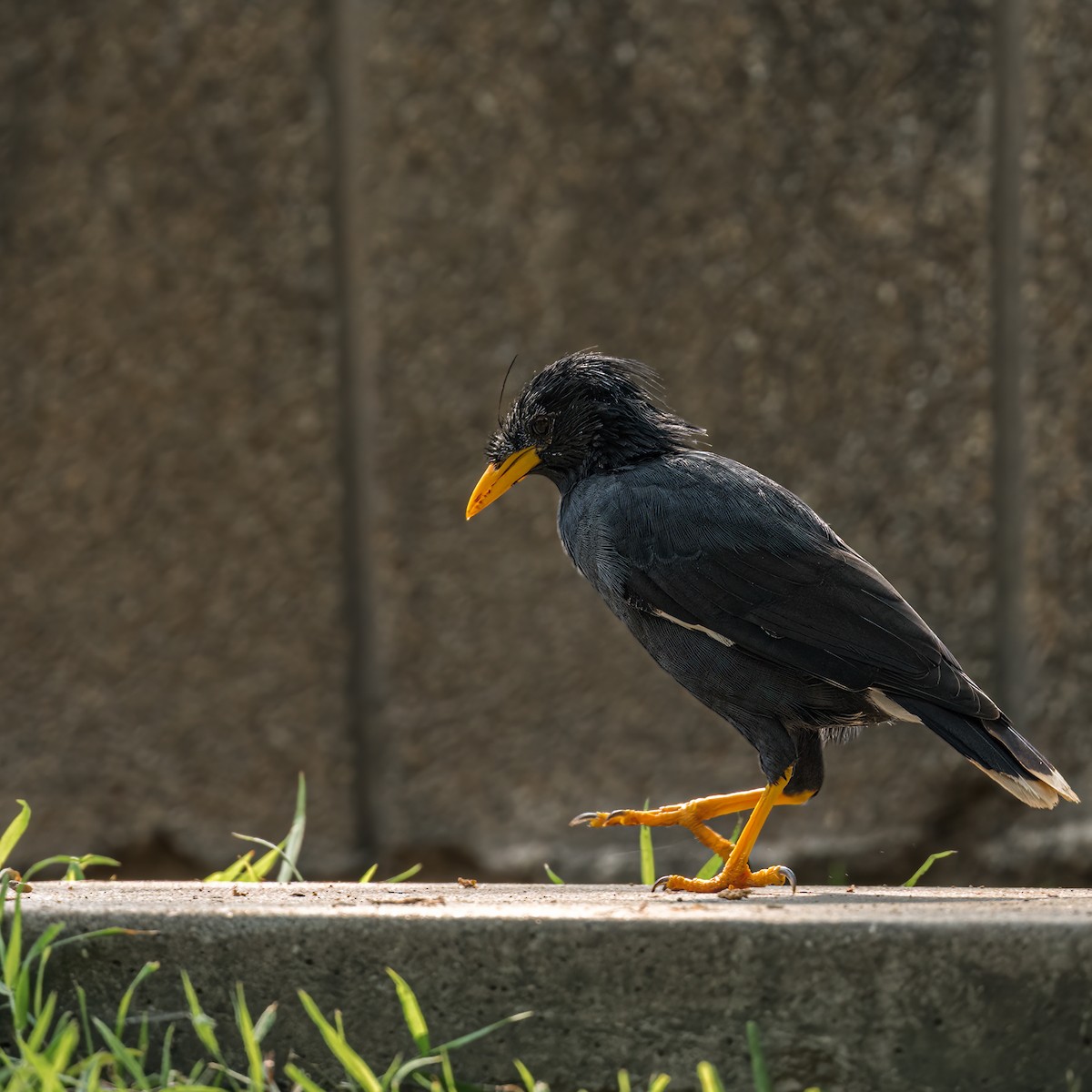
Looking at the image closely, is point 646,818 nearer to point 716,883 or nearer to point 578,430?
point 716,883

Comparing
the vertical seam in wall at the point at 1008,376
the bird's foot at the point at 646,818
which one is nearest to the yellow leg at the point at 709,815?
the bird's foot at the point at 646,818

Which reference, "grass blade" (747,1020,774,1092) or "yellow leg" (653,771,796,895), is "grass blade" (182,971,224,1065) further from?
"yellow leg" (653,771,796,895)

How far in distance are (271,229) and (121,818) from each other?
1854mm

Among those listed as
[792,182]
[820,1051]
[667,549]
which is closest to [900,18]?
[792,182]

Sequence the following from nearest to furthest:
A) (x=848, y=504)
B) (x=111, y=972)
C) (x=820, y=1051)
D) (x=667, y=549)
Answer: (x=820, y=1051) < (x=111, y=972) < (x=667, y=549) < (x=848, y=504)

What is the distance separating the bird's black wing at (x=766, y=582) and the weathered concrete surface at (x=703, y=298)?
4.08 ft

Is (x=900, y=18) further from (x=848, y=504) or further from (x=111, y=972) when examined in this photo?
(x=111, y=972)

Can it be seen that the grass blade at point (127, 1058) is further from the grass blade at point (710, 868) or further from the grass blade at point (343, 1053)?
the grass blade at point (710, 868)

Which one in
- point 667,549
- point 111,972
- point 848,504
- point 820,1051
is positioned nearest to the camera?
point 820,1051

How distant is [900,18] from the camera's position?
5109mm

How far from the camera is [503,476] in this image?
4285mm

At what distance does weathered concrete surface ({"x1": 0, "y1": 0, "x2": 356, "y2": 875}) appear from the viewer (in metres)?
5.12

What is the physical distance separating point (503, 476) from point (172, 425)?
1.36m

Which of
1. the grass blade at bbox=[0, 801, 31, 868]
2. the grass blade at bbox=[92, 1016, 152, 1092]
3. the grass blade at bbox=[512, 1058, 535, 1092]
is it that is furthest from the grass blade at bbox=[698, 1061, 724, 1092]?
the grass blade at bbox=[0, 801, 31, 868]
